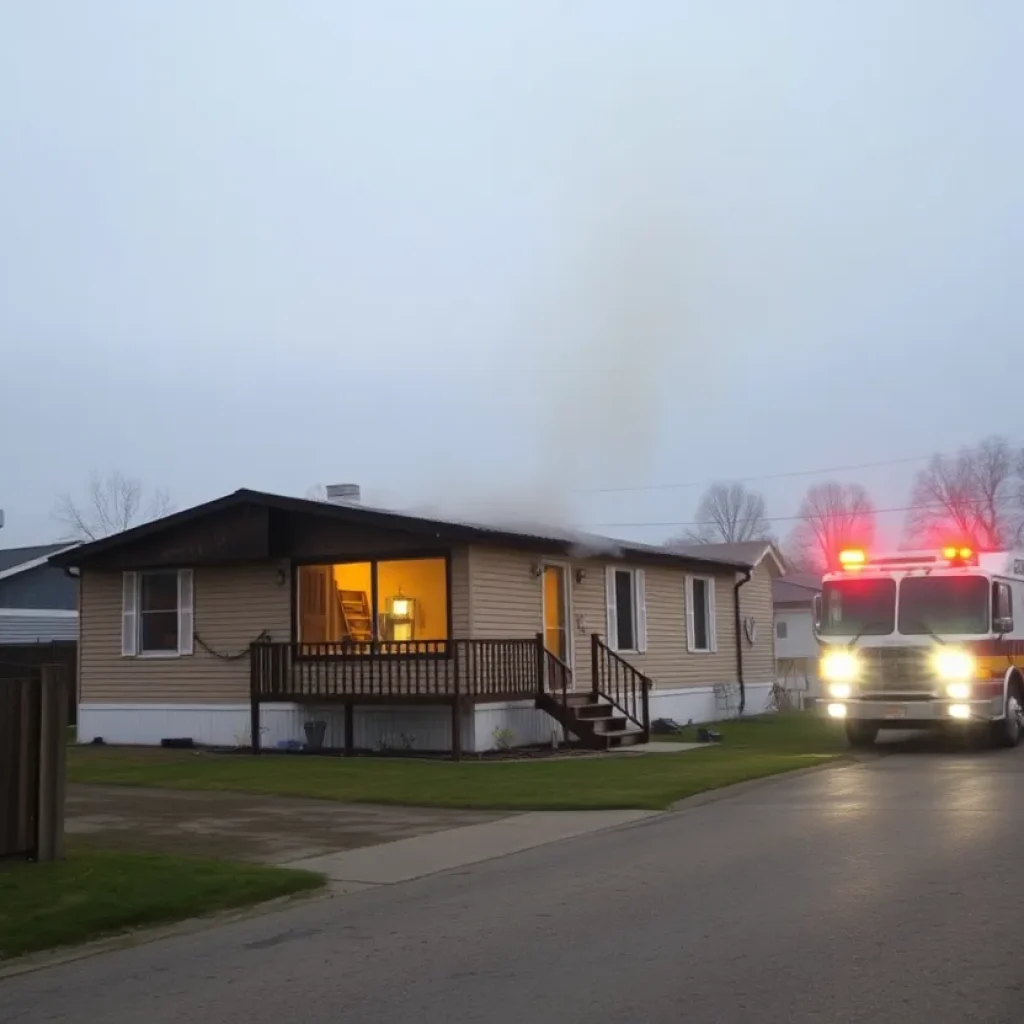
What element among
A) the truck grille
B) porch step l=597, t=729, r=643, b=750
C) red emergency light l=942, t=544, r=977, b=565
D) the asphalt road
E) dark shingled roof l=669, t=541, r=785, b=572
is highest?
dark shingled roof l=669, t=541, r=785, b=572

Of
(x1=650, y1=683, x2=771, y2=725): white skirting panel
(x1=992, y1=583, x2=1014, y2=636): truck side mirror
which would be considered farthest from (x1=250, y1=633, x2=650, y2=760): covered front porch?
(x1=992, y1=583, x2=1014, y2=636): truck side mirror

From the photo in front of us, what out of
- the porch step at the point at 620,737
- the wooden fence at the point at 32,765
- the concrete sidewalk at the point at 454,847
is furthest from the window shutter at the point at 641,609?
the wooden fence at the point at 32,765

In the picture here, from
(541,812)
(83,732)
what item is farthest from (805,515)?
(541,812)

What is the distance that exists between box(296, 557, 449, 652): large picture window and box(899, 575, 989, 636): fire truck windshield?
6.85 m

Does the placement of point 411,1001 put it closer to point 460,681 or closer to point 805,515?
point 460,681

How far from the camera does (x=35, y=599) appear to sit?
40.7 m

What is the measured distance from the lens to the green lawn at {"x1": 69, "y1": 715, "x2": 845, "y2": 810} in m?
14.9

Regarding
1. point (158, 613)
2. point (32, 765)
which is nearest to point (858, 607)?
point (158, 613)

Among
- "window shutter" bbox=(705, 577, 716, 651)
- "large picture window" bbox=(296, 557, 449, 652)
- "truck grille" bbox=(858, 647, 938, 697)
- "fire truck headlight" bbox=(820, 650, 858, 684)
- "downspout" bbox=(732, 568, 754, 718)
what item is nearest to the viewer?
"truck grille" bbox=(858, 647, 938, 697)

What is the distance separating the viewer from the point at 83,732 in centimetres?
2458

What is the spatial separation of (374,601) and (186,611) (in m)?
3.78

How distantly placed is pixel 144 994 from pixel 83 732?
18.5 meters

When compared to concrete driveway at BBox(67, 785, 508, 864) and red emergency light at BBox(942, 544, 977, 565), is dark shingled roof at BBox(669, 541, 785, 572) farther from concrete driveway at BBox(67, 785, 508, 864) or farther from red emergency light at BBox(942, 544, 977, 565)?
concrete driveway at BBox(67, 785, 508, 864)

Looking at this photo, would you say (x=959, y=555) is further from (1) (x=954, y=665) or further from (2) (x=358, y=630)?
(2) (x=358, y=630)
